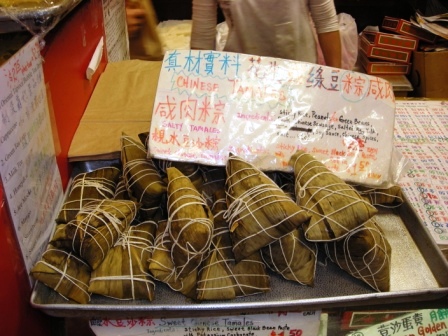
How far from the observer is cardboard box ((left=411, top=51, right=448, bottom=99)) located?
3018 mm

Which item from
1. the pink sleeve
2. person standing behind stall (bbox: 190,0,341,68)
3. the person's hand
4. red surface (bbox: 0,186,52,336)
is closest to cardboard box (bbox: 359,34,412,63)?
person standing behind stall (bbox: 190,0,341,68)

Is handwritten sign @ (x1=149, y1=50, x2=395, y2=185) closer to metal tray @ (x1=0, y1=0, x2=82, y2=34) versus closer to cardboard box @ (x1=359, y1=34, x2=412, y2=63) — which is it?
metal tray @ (x1=0, y1=0, x2=82, y2=34)

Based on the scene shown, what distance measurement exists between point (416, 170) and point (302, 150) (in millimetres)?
527

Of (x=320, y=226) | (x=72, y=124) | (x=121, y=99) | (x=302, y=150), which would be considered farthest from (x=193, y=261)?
(x=121, y=99)

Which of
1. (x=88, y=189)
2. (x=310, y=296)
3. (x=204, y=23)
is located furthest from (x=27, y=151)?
(x=204, y=23)

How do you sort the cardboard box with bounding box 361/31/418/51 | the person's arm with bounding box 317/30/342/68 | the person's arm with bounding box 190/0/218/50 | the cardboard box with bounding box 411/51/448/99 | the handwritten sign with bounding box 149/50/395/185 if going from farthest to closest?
the cardboard box with bounding box 361/31/418/51
the cardboard box with bounding box 411/51/448/99
the person's arm with bounding box 317/30/342/68
the person's arm with bounding box 190/0/218/50
the handwritten sign with bounding box 149/50/395/185

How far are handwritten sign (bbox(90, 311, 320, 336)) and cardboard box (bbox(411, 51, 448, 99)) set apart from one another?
255 centimetres

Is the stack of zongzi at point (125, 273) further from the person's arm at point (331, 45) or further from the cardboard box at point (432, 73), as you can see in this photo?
the cardboard box at point (432, 73)

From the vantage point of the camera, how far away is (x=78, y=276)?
909mm

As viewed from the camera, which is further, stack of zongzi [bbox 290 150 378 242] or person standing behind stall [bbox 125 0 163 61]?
person standing behind stall [bbox 125 0 163 61]

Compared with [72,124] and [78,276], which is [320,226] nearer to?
[78,276]

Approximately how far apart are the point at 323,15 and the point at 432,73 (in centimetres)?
166

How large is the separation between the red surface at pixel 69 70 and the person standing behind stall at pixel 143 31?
20cm

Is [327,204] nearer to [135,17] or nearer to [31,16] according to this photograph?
[31,16]
